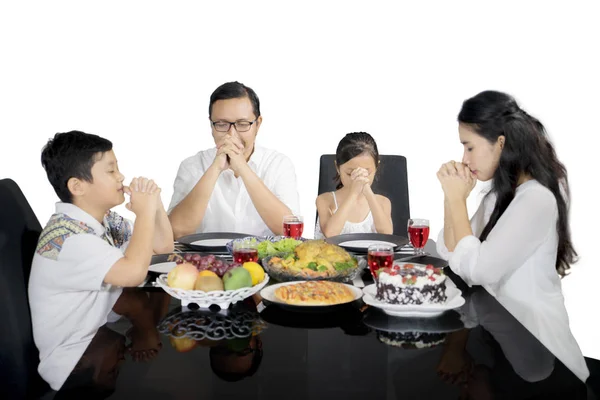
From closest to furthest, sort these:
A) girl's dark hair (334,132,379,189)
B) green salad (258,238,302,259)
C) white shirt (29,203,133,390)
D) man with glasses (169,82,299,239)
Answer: white shirt (29,203,133,390) → green salad (258,238,302,259) → man with glasses (169,82,299,239) → girl's dark hair (334,132,379,189)

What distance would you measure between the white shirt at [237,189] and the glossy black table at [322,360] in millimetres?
1724

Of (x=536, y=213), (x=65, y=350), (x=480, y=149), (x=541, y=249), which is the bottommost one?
Result: (x=65, y=350)

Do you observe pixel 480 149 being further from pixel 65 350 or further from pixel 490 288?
pixel 65 350

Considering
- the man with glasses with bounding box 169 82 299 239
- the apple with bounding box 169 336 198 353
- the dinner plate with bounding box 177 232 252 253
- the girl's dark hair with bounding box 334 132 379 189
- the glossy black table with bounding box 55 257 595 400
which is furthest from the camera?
the girl's dark hair with bounding box 334 132 379 189

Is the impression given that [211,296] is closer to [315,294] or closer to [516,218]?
[315,294]

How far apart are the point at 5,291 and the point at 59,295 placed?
19cm

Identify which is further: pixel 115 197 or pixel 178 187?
pixel 178 187

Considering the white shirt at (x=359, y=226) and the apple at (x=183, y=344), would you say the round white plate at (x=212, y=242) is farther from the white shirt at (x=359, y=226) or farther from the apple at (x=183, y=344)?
the apple at (x=183, y=344)

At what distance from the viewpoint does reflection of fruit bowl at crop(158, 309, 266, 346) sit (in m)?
1.79

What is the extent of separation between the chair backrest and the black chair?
6.15ft

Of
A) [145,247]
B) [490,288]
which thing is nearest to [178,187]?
[145,247]

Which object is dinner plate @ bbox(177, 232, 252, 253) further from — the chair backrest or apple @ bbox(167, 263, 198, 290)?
the chair backrest

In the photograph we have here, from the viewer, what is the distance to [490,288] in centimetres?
246

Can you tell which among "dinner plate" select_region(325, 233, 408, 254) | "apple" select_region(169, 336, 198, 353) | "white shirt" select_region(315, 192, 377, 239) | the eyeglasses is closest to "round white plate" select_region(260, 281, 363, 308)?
"apple" select_region(169, 336, 198, 353)
